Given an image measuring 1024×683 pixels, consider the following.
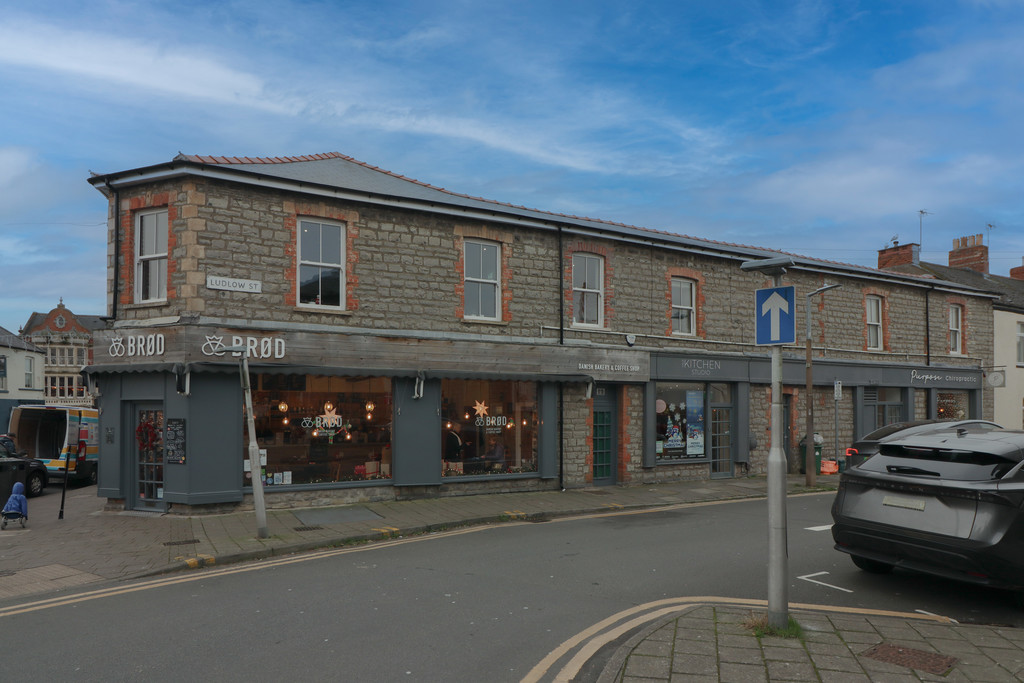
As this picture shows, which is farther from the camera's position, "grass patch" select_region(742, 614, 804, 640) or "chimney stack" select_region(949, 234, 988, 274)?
"chimney stack" select_region(949, 234, 988, 274)

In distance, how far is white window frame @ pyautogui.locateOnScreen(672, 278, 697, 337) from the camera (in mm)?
19406

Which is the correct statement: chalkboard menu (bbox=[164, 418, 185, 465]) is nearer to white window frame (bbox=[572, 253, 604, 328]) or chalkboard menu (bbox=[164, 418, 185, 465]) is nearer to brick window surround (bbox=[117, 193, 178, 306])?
brick window surround (bbox=[117, 193, 178, 306])

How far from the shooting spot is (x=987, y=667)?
5492 mm

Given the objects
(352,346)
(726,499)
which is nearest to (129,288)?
(352,346)

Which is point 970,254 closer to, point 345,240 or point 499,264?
point 499,264

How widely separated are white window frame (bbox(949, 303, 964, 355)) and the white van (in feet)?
97.8

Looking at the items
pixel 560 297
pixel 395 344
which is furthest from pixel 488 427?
pixel 560 297

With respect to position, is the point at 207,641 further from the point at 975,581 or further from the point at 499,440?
the point at 499,440

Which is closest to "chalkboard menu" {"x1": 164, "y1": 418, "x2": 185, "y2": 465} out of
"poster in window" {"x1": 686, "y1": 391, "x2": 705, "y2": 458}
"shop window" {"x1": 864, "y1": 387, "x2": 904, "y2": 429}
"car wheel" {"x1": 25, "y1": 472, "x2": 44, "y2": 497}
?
"car wheel" {"x1": 25, "y1": 472, "x2": 44, "y2": 497}

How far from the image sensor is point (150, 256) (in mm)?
13594

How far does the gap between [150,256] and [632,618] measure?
11543 millimetres

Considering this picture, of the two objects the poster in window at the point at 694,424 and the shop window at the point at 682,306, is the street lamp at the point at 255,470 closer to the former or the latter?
the shop window at the point at 682,306

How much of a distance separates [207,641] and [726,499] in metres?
12.6

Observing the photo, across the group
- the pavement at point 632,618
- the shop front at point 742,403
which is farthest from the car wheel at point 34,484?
the shop front at point 742,403
